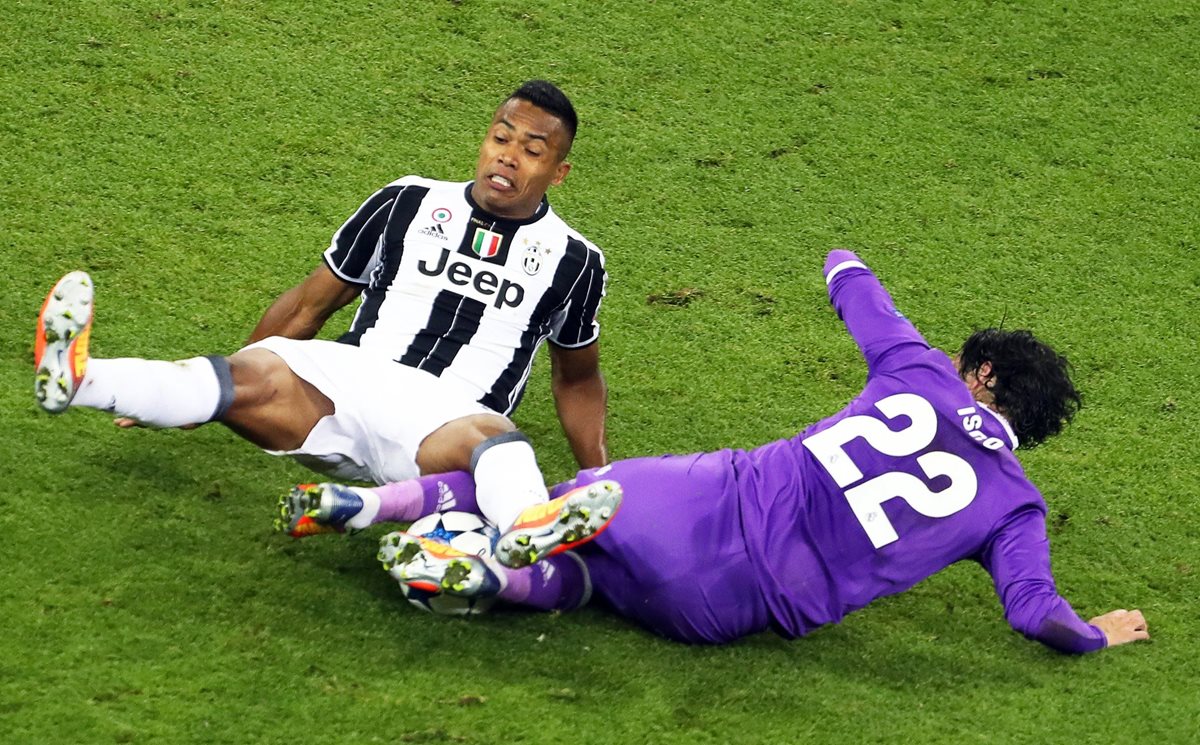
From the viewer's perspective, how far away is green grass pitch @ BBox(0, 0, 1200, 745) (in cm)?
333

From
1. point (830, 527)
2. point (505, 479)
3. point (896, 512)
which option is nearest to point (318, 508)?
point (505, 479)

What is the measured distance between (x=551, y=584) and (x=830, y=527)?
63cm

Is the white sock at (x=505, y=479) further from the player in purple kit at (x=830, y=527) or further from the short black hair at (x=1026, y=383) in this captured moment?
the short black hair at (x=1026, y=383)

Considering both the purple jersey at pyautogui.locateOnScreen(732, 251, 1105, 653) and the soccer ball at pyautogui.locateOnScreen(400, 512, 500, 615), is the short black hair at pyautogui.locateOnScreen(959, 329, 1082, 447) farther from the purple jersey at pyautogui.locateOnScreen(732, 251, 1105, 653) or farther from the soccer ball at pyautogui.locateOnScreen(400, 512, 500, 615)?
the soccer ball at pyautogui.locateOnScreen(400, 512, 500, 615)

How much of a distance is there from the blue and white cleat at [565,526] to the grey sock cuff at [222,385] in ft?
2.54

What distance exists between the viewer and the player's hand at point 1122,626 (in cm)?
371

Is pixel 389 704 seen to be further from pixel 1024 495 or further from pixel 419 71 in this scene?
pixel 419 71

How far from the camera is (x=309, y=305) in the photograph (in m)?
4.21

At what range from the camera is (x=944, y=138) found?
246 inches

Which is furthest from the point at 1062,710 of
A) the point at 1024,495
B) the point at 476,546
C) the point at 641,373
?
the point at 641,373

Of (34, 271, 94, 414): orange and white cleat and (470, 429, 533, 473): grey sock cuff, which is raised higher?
(34, 271, 94, 414): orange and white cleat

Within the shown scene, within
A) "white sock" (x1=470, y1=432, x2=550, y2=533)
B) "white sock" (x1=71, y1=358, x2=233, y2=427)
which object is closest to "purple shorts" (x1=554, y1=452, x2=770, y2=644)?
"white sock" (x1=470, y1=432, x2=550, y2=533)

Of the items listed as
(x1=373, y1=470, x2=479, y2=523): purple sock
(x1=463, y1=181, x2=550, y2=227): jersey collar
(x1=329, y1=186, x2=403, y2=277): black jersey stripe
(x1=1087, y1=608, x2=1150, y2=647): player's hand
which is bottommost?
(x1=1087, y1=608, x2=1150, y2=647): player's hand

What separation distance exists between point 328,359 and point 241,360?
8.1 inches
